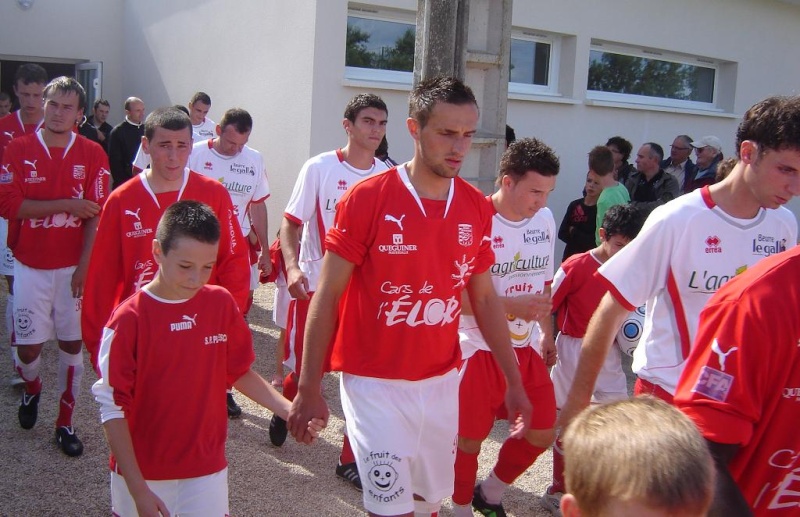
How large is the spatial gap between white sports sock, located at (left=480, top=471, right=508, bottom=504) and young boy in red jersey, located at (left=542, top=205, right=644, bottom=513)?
42cm

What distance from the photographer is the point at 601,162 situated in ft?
26.0

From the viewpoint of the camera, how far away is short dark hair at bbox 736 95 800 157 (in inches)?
109

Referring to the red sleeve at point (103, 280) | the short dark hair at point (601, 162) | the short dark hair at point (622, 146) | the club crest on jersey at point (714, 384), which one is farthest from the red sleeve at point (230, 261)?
the short dark hair at point (622, 146)

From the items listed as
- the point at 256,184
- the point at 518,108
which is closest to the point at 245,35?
the point at 518,108

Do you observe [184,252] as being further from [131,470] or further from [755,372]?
[755,372]

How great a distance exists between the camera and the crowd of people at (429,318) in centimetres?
211

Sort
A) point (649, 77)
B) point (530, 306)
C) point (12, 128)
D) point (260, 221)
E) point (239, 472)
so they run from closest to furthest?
point (530, 306)
point (239, 472)
point (12, 128)
point (260, 221)
point (649, 77)

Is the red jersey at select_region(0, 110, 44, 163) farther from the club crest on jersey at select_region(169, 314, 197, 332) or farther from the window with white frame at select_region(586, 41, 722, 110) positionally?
A: the window with white frame at select_region(586, 41, 722, 110)

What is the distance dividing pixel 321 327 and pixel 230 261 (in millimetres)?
1211

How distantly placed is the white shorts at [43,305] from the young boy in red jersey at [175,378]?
2531 millimetres

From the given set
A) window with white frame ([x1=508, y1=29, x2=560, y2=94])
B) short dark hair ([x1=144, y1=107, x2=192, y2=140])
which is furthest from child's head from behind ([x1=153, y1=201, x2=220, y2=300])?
window with white frame ([x1=508, y1=29, x2=560, y2=94])

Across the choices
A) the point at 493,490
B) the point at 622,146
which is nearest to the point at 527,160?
the point at 493,490

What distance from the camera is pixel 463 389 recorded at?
431cm

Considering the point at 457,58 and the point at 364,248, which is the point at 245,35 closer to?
the point at 457,58
